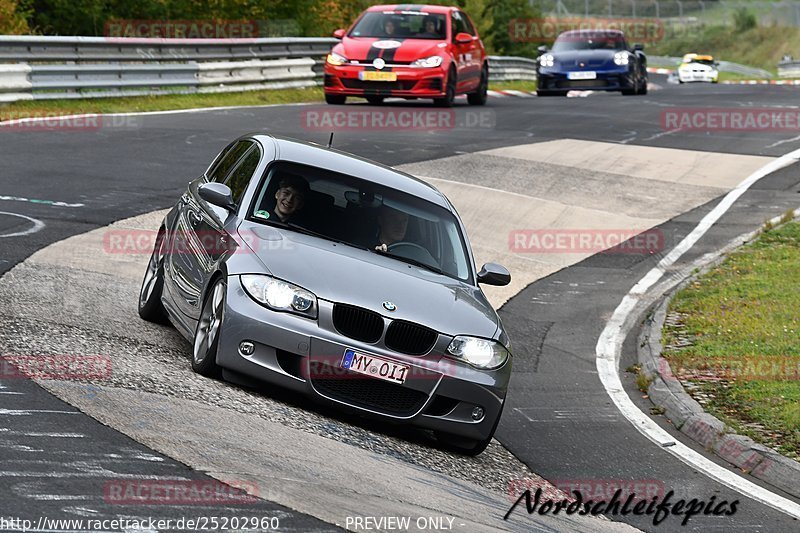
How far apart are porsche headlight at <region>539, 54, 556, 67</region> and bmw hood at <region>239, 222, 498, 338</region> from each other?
82.3 ft

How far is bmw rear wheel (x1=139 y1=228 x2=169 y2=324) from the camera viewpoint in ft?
32.2

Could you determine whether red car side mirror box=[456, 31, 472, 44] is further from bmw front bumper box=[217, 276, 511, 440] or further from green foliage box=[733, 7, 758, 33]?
green foliage box=[733, 7, 758, 33]

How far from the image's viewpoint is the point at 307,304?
777cm

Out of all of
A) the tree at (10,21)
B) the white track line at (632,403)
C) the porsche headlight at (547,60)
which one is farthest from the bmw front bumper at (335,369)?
the tree at (10,21)

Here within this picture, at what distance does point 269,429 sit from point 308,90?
24.2 m

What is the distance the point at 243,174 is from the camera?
30.7 feet

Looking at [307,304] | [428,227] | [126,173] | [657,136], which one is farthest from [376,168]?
[657,136]

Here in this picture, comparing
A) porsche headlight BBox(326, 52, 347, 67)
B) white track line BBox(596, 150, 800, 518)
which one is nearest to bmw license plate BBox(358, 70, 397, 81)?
porsche headlight BBox(326, 52, 347, 67)

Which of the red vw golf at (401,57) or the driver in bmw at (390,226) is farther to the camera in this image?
the red vw golf at (401,57)

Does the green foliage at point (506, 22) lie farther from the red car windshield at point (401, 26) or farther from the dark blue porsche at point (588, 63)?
the red car windshield at point (401, 26)

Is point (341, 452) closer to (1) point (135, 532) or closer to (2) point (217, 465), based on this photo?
(2) point (217, 465)

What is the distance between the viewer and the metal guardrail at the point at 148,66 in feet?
72.7

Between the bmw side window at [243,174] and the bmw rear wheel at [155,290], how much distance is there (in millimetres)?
852

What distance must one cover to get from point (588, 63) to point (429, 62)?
812cm
